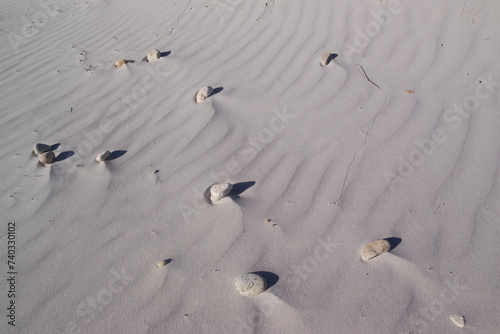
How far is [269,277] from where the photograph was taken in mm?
1604

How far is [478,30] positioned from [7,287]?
3.56 m

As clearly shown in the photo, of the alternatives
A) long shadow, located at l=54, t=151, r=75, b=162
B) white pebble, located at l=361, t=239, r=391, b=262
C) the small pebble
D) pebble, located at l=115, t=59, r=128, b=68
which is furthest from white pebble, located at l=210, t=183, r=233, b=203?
pebble, located at l=115, t=59, r=128, b=68

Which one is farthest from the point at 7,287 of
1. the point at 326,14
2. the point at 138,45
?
the point at 326,14

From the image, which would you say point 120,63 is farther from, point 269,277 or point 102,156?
point 269,277

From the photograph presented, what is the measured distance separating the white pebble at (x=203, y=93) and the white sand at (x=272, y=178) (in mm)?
61

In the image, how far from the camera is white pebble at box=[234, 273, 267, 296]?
1537 mm

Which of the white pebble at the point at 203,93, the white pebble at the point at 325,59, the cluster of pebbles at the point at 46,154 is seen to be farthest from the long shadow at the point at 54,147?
the white pebble at the point at 325,59

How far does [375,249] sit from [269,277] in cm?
51

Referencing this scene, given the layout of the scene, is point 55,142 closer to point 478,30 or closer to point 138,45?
point 138,45

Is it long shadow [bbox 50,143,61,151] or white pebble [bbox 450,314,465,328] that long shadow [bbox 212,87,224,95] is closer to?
long shadow [bbox 50,143,61,151]

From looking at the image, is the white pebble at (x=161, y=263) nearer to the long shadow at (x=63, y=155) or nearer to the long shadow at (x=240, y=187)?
the long shadow at (x=240, y=187)

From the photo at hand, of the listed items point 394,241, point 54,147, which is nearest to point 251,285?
point 394,241

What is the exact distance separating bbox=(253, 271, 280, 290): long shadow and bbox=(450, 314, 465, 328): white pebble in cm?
72

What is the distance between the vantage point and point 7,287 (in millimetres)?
1740
